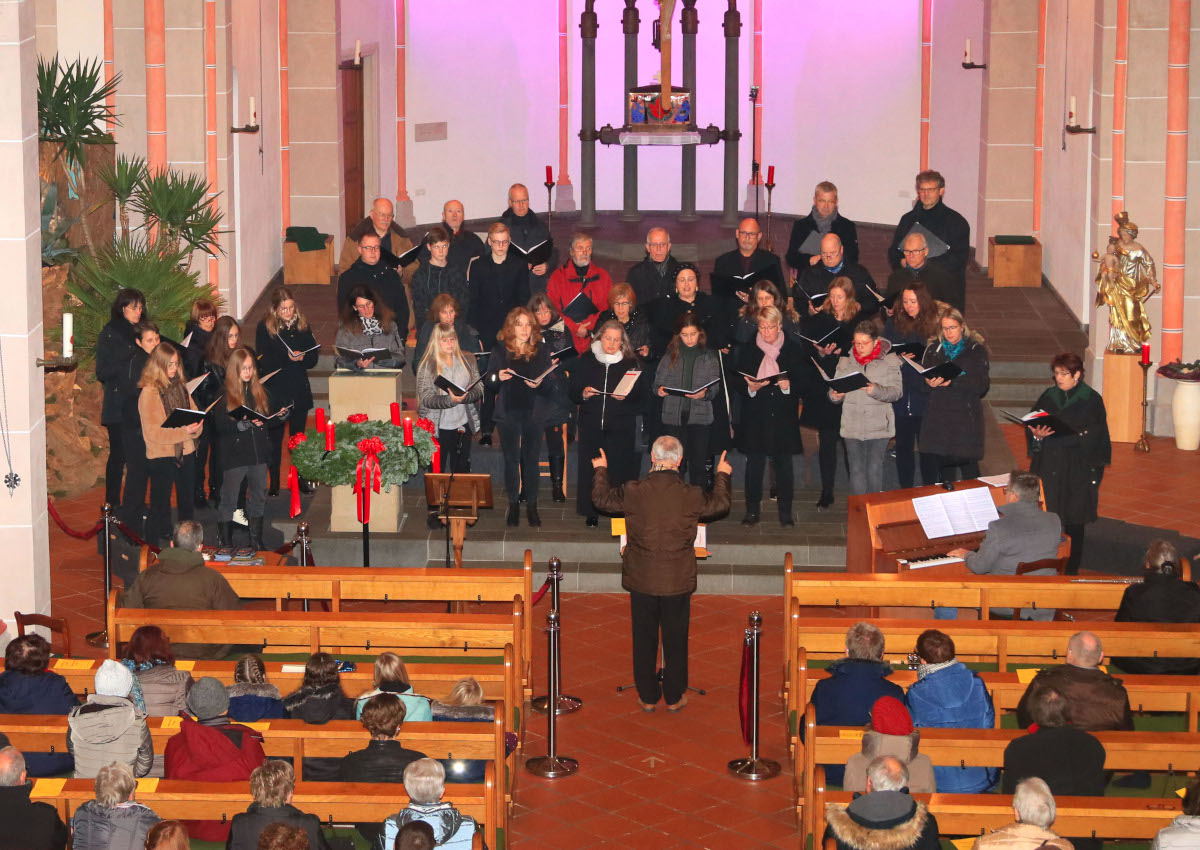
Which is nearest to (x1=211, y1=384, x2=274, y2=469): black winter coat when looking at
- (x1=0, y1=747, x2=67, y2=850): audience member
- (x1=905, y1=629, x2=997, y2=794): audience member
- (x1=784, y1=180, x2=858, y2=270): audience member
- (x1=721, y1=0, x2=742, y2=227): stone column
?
(x1=784, y1=180, x2=858, y2=270): audience member

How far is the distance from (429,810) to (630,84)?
1505 centimetres

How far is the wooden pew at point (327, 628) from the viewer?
9.05 metres

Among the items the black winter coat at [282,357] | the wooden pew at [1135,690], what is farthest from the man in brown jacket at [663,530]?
the black winter coat at [282,357]

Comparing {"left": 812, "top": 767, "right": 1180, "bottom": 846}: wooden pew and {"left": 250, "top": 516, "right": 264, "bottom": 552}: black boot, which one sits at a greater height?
{"left": 250, "top": 516, "right": 264, "bottom": 552}: black boot

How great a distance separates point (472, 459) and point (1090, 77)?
694 cm

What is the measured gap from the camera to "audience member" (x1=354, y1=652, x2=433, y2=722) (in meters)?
7.72

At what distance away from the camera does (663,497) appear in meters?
9.33

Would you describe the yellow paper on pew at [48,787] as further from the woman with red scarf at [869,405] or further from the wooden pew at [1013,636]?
the woman with red scarf at [869,405]

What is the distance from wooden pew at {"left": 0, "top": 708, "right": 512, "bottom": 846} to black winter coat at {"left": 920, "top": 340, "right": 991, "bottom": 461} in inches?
189

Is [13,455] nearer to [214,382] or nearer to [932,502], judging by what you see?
[214,382]

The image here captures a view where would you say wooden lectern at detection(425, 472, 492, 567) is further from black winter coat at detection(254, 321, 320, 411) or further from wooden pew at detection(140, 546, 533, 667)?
black winter coat at detection(254, 321, 320, 411)

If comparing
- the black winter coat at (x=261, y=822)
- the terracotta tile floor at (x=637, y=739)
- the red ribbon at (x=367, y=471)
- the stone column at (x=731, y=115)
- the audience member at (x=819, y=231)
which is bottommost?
the terracotta tile floor at (x=637, y=739)

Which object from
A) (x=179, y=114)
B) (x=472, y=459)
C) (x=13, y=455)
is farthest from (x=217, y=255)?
(x=13, y=455)

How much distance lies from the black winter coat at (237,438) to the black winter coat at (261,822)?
534cm
